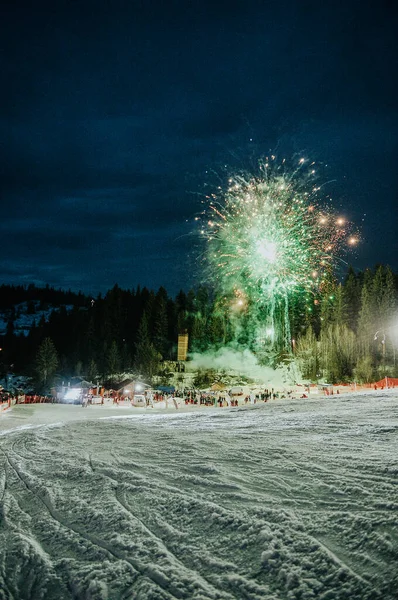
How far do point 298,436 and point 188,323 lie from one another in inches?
3392

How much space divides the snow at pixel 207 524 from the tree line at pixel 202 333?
65.2 m

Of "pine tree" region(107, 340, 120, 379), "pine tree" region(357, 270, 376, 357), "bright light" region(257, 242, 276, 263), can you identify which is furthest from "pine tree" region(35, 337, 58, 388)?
"pine tree" region(357, 270, 376, 357)

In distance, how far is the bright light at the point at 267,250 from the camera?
40.4 m

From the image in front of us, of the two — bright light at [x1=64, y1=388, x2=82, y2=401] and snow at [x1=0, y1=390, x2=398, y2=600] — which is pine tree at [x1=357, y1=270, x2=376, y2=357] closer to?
bright light at [x1=64, y1=388, x2=82, y2=401]

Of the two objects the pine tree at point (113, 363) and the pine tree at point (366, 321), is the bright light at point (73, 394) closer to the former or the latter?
the pine tree at point (113, 363)

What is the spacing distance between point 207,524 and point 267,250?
36895 millimetres

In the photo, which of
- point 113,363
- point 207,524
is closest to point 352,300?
point 113,363

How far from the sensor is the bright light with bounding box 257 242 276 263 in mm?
40366

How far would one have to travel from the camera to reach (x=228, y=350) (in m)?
88.5

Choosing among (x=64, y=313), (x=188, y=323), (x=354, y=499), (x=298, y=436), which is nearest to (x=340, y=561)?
(x=354, y=499)

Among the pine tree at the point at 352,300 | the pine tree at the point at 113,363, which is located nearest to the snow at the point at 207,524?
the pine tree at the point at 113,363

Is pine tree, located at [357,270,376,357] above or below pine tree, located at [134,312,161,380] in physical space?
above

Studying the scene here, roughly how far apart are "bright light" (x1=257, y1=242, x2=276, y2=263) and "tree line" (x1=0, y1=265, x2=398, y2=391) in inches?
1401

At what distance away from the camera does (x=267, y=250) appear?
4081 cm
